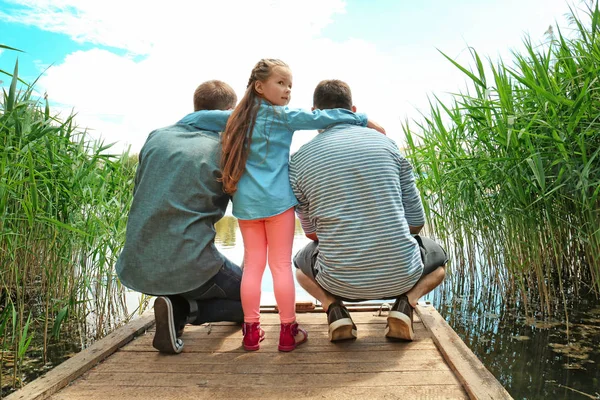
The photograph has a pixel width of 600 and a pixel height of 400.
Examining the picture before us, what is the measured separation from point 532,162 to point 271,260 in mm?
1669

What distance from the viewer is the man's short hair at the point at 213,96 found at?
2105 millimetres

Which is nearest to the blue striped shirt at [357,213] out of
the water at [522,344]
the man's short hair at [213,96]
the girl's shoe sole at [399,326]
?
the girl's shoe sole at [399,326]

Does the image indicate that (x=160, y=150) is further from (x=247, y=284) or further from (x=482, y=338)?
(x=482, y=338)

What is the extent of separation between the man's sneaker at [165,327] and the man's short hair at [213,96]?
0.88 meters

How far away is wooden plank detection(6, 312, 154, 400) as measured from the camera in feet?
5.07

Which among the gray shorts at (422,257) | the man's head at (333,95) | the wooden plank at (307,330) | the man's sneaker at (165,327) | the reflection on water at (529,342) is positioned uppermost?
the man's head at (333,95)

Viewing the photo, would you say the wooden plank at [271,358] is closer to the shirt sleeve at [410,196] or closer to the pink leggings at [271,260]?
the pink leggings at [271,260]

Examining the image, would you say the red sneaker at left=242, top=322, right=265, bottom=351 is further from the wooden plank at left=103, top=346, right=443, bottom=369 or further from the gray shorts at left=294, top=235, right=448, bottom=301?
the gray shorts at left=294, top=235, right=448, bottom=301

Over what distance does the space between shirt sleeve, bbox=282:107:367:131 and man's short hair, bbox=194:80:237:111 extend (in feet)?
1.20

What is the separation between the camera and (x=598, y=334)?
2883mm

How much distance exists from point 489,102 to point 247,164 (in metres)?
1.85

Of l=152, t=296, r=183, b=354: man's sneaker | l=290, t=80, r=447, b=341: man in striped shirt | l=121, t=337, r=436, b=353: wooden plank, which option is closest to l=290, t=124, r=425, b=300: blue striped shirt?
l=290, t=80, r=447, b=341: man in striped shirt

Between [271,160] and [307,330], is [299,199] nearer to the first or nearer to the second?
[271,160]

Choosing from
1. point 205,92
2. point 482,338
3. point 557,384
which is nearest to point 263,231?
point 205,92
